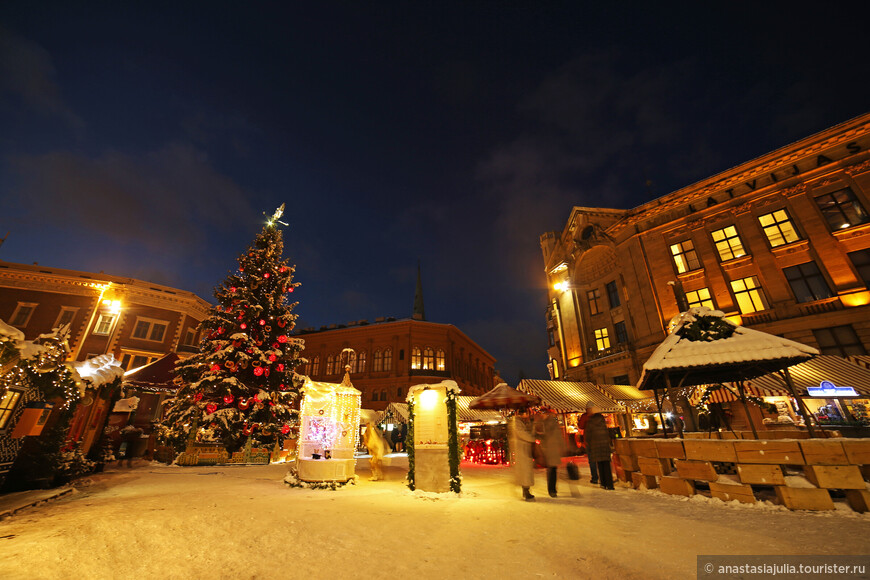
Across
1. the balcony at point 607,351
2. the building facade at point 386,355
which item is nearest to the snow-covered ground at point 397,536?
the balcony at point 607,351

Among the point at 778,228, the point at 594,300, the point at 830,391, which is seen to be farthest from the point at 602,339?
the point at 830,391

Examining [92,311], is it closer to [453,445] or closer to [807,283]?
[453,445]

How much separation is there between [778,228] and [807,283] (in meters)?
3.35

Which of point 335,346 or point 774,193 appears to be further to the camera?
point 335,346

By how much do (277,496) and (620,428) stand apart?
17843mm

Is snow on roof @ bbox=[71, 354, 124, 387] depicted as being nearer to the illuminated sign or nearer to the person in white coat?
the person in white coat

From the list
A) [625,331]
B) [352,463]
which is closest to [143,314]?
[352,463]

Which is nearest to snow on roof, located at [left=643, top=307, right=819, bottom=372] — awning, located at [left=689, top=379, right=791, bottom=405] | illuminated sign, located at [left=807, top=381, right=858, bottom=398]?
awning, located at [left=689, top=379, right=791, bottom=405]

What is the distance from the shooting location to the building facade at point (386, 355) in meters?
36.0

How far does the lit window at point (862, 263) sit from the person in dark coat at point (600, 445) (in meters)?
17.2

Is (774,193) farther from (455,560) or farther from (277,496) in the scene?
(277,496)

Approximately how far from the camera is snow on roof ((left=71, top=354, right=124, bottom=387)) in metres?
10.0

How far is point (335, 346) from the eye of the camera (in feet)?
131

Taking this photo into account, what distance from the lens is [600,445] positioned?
8.53 metres
